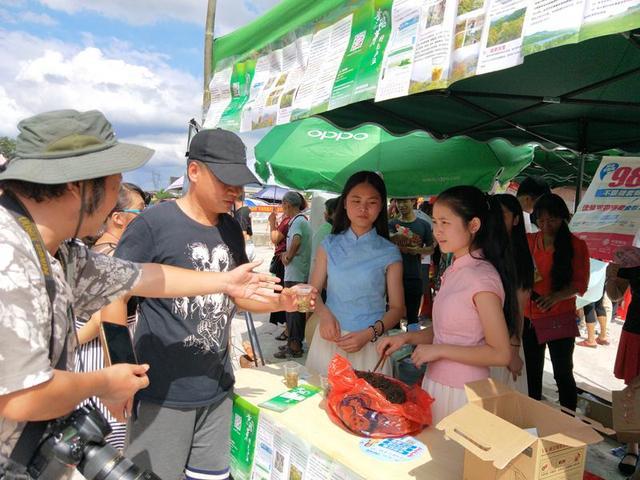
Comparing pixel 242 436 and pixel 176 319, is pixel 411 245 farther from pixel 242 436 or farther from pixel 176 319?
pixel 176 319

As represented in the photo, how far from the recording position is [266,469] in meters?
1.87

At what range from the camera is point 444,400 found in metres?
1.90

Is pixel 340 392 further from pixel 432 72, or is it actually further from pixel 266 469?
pixel 432 72

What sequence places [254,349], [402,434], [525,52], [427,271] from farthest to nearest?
[427,271] < [254,349] < [402,434] < [525,52]

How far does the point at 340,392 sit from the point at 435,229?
885mm

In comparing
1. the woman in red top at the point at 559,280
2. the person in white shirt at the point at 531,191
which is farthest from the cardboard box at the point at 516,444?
the person in white shirt at the point at 531,191

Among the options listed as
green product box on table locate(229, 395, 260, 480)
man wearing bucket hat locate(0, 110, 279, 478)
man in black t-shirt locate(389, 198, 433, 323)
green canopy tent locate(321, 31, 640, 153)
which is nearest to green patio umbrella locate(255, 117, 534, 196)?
green canopy tent locate(321, 31, 640, 153)

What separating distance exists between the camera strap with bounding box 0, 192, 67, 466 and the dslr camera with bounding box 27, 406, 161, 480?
2cm

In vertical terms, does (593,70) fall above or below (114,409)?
above

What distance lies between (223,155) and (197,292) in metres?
0.56

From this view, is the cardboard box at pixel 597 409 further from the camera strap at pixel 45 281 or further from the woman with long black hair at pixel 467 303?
the camera strap at pixel 45 281

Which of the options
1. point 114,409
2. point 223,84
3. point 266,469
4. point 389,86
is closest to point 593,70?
point 389,86

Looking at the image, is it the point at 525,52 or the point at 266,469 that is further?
the point at 266,469

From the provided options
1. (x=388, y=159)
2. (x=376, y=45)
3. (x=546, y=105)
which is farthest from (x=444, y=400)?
(x=388, y=159)
